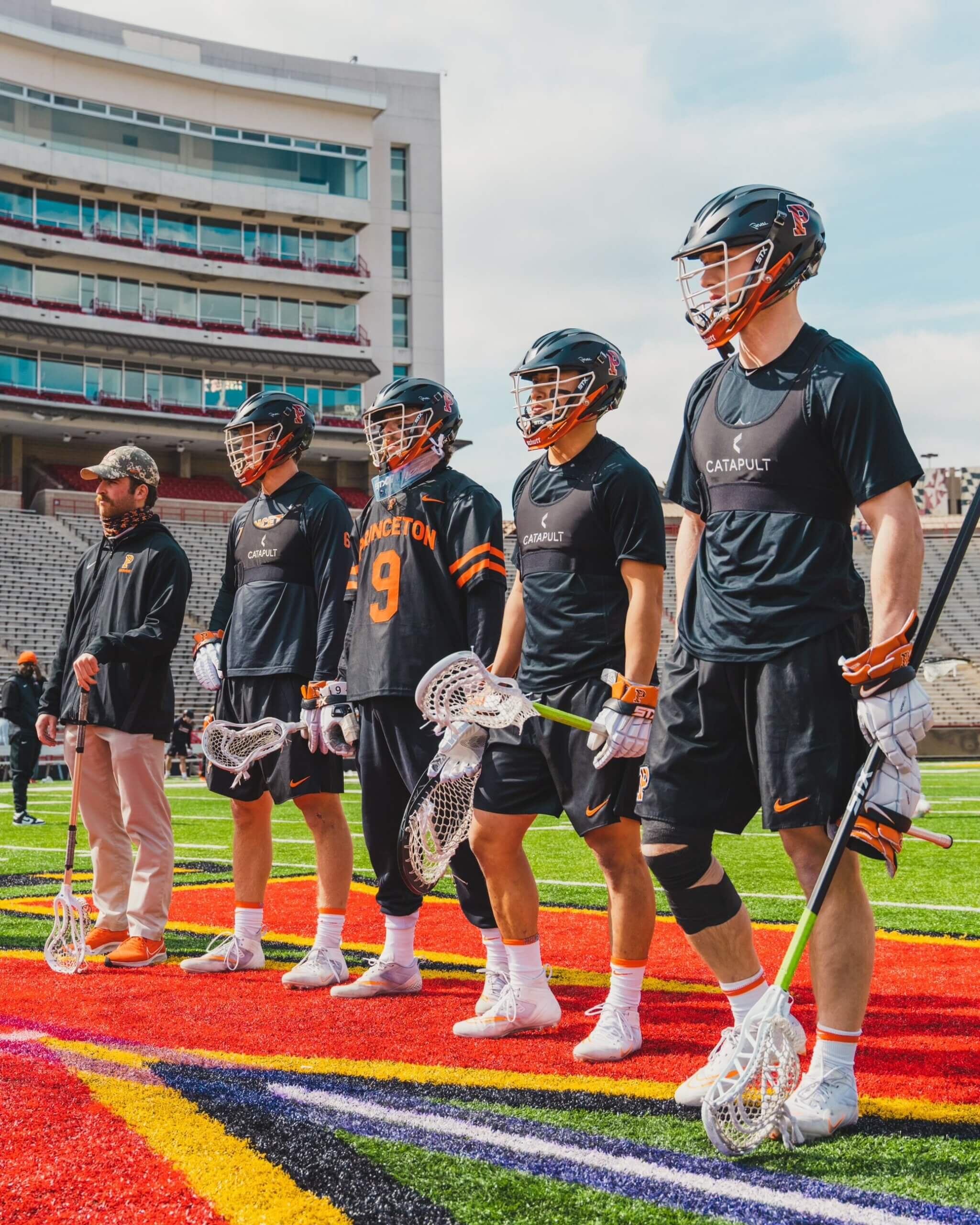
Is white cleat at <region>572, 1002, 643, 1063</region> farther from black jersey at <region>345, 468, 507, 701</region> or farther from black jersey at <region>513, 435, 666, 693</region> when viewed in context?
black jersey at <region>345, 468, 507, 701</region>

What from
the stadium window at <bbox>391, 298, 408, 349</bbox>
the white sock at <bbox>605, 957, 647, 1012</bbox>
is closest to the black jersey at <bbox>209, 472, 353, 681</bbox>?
the white sock at <bbox>605, 957, 647, 1012</bbox>

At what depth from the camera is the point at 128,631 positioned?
6168 mm

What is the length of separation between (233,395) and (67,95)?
12765mm

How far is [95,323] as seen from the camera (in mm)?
47906

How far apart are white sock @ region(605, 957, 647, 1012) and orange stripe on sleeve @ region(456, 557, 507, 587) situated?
1.61 m

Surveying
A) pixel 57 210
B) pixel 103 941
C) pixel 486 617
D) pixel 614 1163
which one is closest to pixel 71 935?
pixel 103 941

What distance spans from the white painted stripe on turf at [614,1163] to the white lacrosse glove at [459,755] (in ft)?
3.96

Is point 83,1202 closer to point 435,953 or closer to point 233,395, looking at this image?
point 435,953

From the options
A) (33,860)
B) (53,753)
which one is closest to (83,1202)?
(33,860)

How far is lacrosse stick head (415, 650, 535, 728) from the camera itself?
3975 millimetres

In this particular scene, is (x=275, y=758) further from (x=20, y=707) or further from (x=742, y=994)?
(x=20, y=707)

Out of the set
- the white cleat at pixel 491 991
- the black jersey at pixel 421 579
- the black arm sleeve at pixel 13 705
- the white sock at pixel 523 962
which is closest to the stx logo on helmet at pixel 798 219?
the black jersey at pixel 421 579

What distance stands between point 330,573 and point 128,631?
1.18 m

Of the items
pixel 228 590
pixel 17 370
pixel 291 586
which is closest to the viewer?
pixel 291 586
